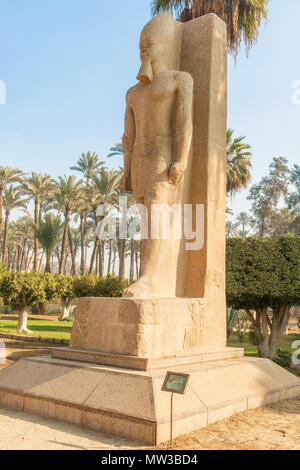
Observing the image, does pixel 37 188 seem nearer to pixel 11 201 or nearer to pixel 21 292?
pixel 11 201

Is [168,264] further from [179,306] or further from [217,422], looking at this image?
[217,422]

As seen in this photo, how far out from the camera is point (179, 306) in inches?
200

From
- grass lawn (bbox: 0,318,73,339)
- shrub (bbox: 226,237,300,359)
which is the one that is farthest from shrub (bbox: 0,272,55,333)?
shrub (bbox: 226,237,300,359)

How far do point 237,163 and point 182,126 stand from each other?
1853cm

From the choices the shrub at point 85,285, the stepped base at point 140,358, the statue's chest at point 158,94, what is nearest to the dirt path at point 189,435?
the stepped base at point 140,358

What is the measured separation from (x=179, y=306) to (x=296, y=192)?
3229 centimetres

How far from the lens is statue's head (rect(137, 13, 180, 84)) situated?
5805 mm

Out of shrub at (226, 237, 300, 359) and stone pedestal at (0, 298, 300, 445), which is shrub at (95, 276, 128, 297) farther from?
stone pedestal at (0, 298, 300, 445)

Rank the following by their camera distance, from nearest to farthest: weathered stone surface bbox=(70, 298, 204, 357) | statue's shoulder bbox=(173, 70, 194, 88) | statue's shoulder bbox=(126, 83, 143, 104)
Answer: weathered stone surface bbox=(70, 298, 204, 357) < statue's shoulder bbox=(173, 70, 194, 88) < statue's shoulder bbox=(126, 83, 143, 104)

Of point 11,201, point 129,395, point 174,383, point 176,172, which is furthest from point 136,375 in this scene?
point 11,201

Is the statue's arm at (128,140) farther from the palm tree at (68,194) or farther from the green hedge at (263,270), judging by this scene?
the palm tree at (68,194)

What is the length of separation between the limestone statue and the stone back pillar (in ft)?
0.92

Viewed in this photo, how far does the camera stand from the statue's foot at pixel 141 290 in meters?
4.92
